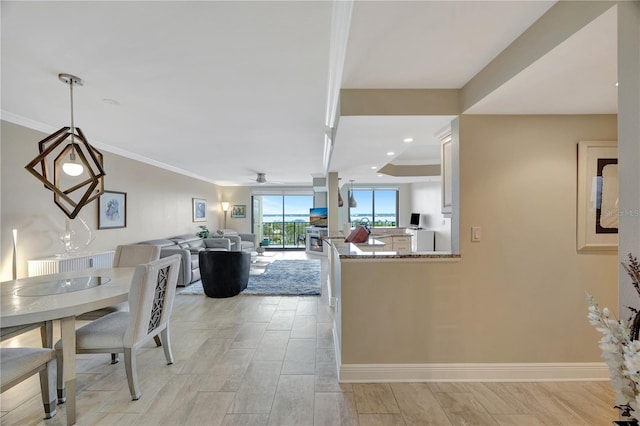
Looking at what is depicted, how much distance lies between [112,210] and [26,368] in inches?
153

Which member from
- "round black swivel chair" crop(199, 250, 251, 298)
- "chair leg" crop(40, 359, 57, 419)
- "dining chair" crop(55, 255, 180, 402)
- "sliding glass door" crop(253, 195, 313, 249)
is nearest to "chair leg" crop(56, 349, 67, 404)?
"dining chair" crop(55, 255, 180, 402)

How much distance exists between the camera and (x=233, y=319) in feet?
12.0

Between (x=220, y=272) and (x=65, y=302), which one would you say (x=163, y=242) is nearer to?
(x=220, y=272)

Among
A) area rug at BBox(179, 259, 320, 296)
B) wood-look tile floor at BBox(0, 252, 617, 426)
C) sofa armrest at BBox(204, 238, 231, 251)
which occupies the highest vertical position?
sofa armrest at BBox(204, 238, 231, 251)

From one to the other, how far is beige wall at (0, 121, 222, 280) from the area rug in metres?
1.75

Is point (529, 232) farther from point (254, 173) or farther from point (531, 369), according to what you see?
point (254, 173)

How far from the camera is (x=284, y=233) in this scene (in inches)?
425

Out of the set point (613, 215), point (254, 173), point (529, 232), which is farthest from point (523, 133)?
point (254, 173)

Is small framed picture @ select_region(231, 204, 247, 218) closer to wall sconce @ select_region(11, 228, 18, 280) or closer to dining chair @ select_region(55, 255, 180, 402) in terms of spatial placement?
wall sconce @ select_region(11, 228, 18, 280)

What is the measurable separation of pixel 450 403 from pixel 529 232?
1.46 meters

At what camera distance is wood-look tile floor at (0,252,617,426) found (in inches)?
74.0

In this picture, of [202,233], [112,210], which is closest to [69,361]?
[112,210]

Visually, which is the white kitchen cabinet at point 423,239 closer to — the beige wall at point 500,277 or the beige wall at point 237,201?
the beige wall at point 500,277

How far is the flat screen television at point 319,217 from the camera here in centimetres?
991
